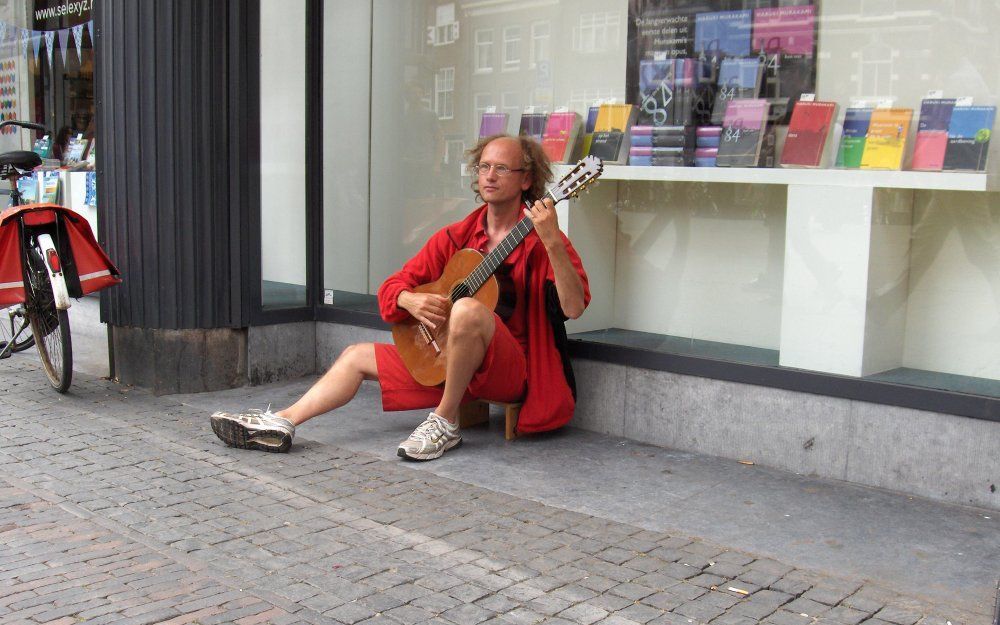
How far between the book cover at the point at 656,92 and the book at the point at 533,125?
0.61 meters

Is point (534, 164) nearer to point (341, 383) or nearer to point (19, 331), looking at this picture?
point (341, 383)

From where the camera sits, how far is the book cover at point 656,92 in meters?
5.39

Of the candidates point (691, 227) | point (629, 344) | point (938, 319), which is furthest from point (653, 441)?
A: point (938, 319)

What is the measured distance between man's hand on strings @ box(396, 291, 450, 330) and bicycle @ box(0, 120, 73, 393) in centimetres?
201

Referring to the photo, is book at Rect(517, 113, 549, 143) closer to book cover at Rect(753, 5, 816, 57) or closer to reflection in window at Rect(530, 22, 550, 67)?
reflection in window at Rect(530, 22, 550, 67)

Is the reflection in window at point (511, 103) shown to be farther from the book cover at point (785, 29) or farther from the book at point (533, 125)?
the book cover at point (785, 29)

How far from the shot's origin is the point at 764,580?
3.57 meters

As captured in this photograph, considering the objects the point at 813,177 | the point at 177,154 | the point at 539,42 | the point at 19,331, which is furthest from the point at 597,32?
the point at 19,331

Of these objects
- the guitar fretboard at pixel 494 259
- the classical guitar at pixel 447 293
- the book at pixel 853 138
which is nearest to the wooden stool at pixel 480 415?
the classical guitar at pixel 447 293

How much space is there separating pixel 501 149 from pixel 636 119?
0.89 meters

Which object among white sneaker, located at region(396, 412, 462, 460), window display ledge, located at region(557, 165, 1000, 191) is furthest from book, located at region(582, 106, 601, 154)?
white sneaker, located at region(396, 412, 462, 460)

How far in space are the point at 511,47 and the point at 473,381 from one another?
2152 millimetres

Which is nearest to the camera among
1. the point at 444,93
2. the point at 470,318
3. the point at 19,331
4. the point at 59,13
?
the point at 470,318

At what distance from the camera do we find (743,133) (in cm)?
508
